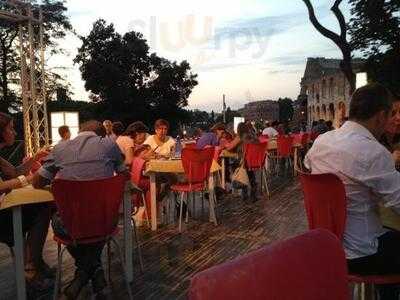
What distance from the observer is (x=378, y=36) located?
2586 cm

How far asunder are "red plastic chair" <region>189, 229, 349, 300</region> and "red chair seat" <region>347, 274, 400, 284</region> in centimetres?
140

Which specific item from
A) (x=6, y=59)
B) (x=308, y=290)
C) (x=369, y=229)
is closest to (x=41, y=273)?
(x=369, y=229)

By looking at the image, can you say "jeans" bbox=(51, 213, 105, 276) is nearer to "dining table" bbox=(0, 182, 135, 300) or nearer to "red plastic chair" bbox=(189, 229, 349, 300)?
"dining table" bbox=(0, 182, 135, 300)

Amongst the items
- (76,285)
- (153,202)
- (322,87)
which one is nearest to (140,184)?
(153,202)

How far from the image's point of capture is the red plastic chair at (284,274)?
3.22 ft

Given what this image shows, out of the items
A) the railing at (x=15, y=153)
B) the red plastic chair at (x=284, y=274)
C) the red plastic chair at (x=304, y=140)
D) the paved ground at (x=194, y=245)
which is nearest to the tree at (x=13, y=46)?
the railing at (x=15, y=153)

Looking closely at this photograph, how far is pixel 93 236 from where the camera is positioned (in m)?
3.54

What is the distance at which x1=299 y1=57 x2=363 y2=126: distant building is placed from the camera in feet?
224

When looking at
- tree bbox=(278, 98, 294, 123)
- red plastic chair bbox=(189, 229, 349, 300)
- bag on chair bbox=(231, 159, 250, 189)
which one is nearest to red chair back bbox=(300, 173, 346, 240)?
red plastic chair bbox=(189, 229, 349, 300)

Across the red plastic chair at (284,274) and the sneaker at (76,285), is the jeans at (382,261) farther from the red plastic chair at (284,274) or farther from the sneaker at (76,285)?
the sneaker at (76,285)

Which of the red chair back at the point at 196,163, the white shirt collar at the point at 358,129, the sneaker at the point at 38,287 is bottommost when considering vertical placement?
the sneaker at the point at 38,287

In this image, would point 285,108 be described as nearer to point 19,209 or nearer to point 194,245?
point 194,245

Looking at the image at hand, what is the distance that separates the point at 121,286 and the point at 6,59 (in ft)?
98.2

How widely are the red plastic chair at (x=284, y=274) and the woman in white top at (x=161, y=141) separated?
6.27 meters
